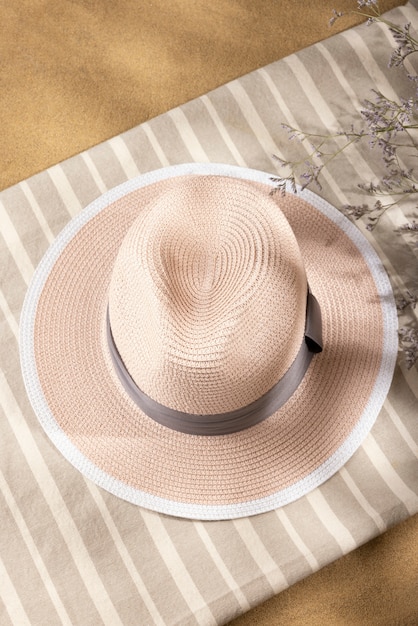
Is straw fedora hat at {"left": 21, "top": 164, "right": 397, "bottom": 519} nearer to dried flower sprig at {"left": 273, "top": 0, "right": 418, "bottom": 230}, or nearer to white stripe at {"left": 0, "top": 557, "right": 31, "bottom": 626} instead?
dried flower sprig at {"left": 273, "top": 0, "right": 418, "bottom": 230}

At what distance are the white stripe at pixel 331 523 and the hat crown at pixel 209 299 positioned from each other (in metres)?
0.36

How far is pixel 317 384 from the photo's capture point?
155cm

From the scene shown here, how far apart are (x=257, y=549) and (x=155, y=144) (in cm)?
98

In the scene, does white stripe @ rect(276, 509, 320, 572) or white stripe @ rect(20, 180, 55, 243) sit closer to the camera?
white stripe @ rect(276, 509, 320, 572)

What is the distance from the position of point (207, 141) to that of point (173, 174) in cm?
15

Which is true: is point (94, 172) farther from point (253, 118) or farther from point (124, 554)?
point (124, 554)

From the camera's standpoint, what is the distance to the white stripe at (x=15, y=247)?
5.68ft

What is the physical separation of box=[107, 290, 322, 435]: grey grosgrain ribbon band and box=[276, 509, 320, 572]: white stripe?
0.24 m

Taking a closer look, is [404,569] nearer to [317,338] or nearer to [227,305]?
[317,338]

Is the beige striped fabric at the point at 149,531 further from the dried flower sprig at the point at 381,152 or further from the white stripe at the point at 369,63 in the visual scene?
the white stripe at the point at 369,63

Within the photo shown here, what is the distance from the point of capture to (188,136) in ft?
6.10

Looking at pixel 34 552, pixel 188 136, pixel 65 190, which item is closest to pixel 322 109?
pixel 188 136

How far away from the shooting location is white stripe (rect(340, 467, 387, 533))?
5.21 feet

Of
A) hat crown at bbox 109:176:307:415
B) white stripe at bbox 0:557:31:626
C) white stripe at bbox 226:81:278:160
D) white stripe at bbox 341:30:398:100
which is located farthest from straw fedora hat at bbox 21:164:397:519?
white stripe at bbox 341:30:398:100
